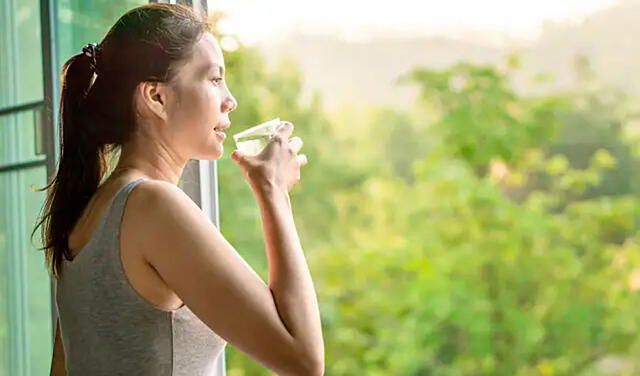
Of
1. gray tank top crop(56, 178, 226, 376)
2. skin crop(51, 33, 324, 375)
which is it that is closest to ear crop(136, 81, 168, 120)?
skin crop(51, 33, 324, 375)

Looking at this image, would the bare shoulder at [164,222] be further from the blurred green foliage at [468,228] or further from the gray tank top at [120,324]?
the blurred green foliage at [468,228]

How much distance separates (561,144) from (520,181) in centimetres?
23

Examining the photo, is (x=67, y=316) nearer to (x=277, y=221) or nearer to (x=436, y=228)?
(x=277, y=221)

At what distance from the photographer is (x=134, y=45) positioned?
92 centimetres

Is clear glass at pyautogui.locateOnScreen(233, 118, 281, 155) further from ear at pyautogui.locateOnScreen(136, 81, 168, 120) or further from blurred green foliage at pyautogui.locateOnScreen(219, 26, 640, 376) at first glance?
blurred green foliage at pyautogui.locateOnScreen(219, 26, 640, 376)

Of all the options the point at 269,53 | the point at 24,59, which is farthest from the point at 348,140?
the point at 24,59

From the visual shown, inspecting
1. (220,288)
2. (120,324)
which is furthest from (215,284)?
(120,324)

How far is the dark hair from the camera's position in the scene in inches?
35.6

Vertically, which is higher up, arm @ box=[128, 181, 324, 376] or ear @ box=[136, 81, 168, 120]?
ear @ box=[136, 81, 168, 120]

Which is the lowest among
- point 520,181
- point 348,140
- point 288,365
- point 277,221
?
point 288,365

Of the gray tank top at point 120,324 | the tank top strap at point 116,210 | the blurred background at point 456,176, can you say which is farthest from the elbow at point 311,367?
the blurred background at point 456,176

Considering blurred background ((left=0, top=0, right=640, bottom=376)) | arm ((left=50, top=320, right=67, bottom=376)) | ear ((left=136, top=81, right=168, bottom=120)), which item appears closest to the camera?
ear ((left=136, top=81, right=168, bottom=120))

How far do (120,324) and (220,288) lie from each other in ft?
0.40

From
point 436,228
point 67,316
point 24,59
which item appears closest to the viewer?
point 67,316
